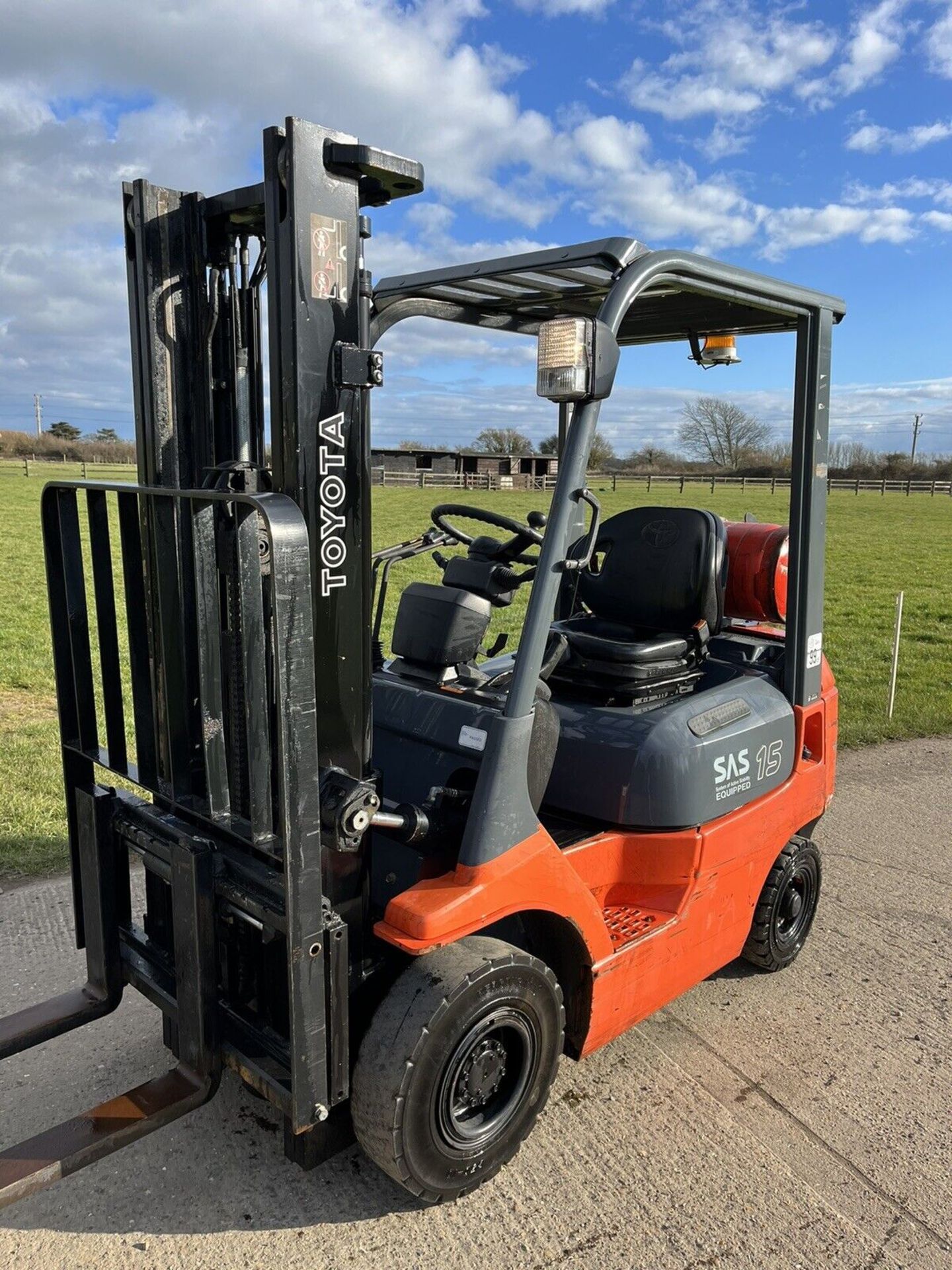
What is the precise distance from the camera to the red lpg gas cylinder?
4082 mm

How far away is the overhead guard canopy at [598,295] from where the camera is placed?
3104mm

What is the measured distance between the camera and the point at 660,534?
4.04 metres

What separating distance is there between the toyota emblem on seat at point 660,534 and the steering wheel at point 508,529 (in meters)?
0.72

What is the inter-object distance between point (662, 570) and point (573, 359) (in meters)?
1.52

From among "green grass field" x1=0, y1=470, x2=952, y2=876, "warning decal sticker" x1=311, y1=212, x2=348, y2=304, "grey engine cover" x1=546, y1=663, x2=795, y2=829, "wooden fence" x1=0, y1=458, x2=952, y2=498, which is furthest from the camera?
"wooden fence" x1=0, y1=458, x2=952, y2=498

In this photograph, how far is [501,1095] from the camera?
2.95 metres

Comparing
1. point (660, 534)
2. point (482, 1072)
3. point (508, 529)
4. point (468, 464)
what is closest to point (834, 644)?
point (660, 534)

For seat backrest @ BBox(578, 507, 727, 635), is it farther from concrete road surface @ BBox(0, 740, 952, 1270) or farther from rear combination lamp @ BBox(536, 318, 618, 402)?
concrete road surface @ BBox(0, 740, 952, 1270)

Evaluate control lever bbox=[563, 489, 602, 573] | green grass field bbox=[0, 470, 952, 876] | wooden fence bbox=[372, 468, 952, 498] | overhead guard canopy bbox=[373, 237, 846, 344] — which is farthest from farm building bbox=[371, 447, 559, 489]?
control lever bbox=[563, 489, 602, 573]

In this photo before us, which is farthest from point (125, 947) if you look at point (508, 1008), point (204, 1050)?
point (508, 1008)

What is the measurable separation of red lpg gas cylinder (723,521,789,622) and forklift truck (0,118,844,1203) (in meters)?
0.65

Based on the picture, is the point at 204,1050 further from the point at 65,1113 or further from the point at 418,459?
the point at 418,459

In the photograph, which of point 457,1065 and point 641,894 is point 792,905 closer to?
point 641,894

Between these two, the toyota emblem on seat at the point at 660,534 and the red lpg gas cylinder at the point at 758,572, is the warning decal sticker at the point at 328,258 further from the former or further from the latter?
the red lpg gas cylinder at the point at 758,572
